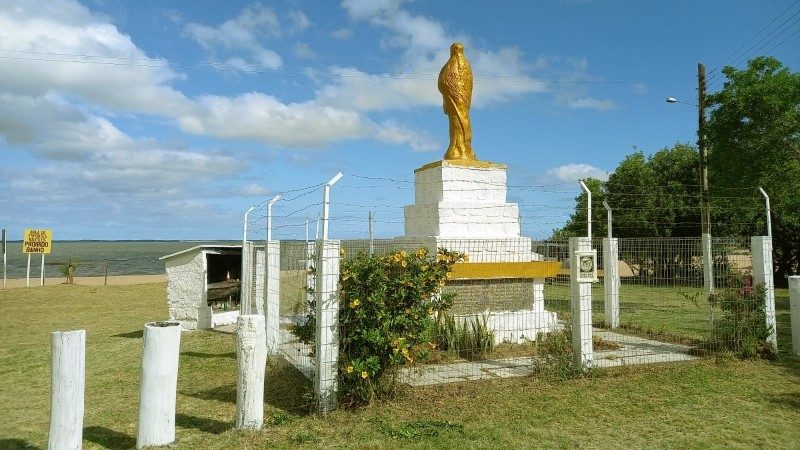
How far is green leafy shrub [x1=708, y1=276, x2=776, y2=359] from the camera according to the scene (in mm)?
8047

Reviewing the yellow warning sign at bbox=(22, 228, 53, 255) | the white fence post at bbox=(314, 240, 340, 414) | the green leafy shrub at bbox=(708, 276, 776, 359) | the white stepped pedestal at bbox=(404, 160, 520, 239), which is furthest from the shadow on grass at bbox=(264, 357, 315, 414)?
the yellow warning sign at bbox=(22, 228, 53, 255)

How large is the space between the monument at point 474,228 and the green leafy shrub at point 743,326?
96.6 inches

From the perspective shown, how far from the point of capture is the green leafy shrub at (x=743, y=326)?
26.4 ft

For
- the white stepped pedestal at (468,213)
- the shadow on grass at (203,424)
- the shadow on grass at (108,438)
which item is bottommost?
the shadow on grass at (108,438)

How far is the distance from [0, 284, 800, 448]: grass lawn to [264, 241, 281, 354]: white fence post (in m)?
0.73

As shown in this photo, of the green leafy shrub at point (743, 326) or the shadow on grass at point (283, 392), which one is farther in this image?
the green leafy shrub at point (743, 326)

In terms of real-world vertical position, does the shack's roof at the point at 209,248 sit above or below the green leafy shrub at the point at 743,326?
above

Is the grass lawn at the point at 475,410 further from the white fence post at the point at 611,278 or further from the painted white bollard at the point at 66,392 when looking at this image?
the white fence post at the point at 611,278

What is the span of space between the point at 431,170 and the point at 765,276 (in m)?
5.58

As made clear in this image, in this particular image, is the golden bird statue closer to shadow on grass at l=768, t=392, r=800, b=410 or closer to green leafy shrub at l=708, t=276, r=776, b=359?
green leafy shrub at l=708, t=276, r=776, b=359

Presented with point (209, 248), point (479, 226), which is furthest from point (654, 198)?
point (209, 248)

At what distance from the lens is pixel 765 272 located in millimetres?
8297

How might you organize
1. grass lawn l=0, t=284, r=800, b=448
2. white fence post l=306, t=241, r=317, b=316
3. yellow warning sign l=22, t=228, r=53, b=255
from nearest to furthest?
grass lawn l=0, t=284, r=800, b=448 → white fence post l=306, t=241, r=317, b=316 → yellow warning sign l=22, t=228, r=53, b=255

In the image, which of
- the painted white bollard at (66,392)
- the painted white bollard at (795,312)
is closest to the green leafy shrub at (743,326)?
the painted white bollard at (795,312)
